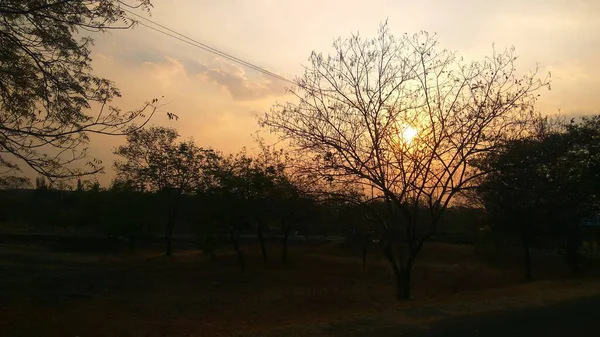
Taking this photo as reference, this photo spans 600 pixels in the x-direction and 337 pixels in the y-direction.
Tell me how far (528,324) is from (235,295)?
15.6 metres

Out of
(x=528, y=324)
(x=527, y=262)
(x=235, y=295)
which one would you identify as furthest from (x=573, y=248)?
(x=528, y=324)

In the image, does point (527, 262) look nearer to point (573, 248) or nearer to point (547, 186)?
point (573, 248)

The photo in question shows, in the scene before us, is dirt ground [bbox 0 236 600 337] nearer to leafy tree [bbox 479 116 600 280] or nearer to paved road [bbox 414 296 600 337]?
paved road [bbox 414 296 600 337]

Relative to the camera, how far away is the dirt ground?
1329 cm

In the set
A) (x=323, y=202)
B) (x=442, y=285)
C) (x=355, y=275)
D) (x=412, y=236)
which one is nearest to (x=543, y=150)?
(x=412, y=236)

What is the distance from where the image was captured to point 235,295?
2395 centimetres

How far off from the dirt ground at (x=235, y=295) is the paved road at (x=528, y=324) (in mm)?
902

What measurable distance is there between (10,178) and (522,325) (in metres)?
10.1

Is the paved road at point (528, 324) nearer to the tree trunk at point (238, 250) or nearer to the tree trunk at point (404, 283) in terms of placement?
the tree trunk at point (404, 283)

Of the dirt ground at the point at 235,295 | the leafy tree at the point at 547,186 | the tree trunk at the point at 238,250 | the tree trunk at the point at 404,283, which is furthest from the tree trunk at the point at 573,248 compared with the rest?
the tree trunk at the point at 238,250

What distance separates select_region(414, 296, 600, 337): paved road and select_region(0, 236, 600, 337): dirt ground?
0.90m

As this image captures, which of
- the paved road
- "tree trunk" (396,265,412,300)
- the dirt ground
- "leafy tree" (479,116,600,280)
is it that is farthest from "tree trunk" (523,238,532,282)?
the paved road

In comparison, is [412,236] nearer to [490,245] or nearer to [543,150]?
[543,150]

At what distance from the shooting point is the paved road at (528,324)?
31.8ft
